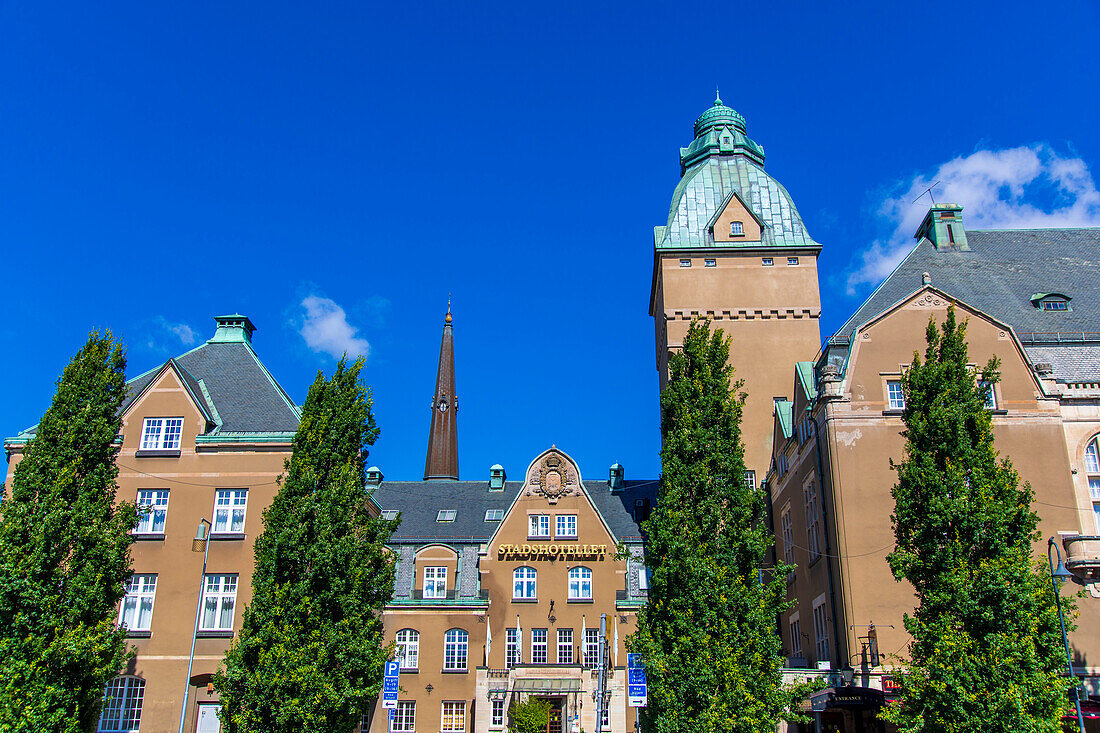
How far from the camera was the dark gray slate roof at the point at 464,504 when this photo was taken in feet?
142

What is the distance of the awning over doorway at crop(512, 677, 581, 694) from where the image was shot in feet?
122

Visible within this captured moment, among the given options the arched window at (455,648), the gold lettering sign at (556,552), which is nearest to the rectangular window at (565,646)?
the gold lettering sign at (556,552)

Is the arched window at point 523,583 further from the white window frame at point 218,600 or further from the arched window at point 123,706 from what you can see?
the arched window at point 123,706

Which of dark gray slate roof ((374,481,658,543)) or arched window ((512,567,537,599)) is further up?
dark gray slate roof ((374,481,658,543))

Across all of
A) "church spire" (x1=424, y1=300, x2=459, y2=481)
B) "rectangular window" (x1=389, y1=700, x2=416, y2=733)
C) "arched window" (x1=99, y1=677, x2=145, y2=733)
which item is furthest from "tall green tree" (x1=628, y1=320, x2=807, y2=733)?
"church spire" (x1=424, y1=300, x2=459, y2=481)

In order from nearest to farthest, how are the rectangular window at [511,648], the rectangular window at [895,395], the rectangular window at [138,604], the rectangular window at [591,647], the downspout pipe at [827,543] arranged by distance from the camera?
the downspout pipe at [827,543], the rectangular window at [895,395], the rectangular window at [138,604], the rectangular window at [591,647], the rectangular window at [511,648]

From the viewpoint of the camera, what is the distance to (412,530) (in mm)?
43719

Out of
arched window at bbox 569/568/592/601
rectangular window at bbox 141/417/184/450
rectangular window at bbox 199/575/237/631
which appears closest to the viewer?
rectangular window at bbox 199/575/237/631

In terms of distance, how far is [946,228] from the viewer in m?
38.8

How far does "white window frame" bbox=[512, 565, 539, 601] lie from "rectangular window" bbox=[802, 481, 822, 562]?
1334cm

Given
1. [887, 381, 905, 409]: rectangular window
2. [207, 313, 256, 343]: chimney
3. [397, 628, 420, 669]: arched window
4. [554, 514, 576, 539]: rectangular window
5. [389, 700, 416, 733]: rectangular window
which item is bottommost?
[389, 700, 416, 733]: rectangular window

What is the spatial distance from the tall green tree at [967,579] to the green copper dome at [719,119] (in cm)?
3525

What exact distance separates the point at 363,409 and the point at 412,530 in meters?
18.7

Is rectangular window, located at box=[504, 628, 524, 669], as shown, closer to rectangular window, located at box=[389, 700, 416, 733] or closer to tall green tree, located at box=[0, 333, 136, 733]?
rectangular window, located at box=[389, 700, 416, 733]
